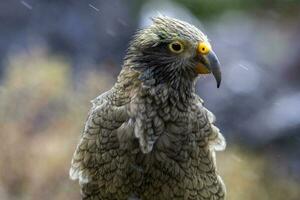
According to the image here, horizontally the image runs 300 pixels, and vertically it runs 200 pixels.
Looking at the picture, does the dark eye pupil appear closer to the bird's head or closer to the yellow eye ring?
the bird's head

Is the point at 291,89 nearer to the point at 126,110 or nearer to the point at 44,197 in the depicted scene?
the point at 44,197

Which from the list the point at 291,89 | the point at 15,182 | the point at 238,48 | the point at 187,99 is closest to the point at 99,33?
the point at 238,48

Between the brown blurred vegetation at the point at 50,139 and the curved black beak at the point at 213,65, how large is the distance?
12.6 ft

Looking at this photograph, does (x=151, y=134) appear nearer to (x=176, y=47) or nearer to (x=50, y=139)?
(x=176, y=47)

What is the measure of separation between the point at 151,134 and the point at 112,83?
15.7 ft

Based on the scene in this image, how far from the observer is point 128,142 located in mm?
5113

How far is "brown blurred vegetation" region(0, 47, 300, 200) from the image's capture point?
8703mm

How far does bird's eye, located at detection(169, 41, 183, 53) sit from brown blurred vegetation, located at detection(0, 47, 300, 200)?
12.2ft

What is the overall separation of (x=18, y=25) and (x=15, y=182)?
3689 mm

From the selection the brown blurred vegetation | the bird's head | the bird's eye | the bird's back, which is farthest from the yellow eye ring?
the brown blurred vegetation

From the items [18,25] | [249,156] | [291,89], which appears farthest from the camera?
[18,25]

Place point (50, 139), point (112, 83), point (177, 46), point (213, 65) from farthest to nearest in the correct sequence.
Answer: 1. point (112, 83)
2. point (50, 139)
3. point (177, 46)
4. point (213, 65)

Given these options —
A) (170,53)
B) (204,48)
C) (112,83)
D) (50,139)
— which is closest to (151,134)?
(170,53)

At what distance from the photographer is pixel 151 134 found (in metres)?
5.13
